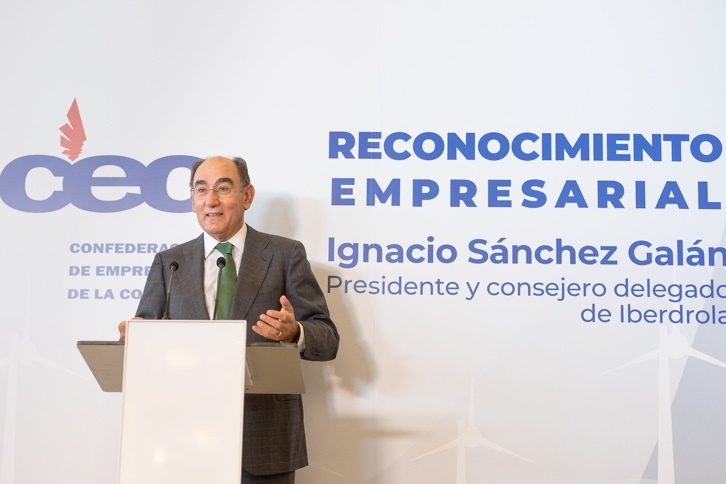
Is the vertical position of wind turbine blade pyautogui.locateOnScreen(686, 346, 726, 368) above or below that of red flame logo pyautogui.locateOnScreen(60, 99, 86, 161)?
below

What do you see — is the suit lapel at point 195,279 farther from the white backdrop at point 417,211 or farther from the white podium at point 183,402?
the white podium at point 183,402

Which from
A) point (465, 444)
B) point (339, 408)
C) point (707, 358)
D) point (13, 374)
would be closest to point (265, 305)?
Answer: point (339, 408)

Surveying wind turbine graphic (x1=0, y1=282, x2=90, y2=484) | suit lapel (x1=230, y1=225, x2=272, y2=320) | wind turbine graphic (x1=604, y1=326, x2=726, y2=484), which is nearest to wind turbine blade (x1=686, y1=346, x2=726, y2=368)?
wind turbine graphic (x1=604, y1=326, x2=726, y2=484)

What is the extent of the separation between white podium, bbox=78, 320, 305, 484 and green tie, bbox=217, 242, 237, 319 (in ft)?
2.80

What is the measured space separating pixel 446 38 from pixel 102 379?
7.72 feet

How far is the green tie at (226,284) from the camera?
334cm

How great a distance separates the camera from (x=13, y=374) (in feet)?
12.9

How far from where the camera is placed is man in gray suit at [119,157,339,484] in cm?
327

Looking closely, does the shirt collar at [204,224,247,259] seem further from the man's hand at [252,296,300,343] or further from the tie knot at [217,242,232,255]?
the man's hand at [252,296,300,343]

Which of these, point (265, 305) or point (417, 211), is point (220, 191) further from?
point (417, 211)

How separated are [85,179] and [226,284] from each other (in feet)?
3.82

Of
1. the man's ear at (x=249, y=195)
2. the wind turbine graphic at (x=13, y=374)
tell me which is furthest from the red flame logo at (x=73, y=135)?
the man's ear at (x=249, y=195)

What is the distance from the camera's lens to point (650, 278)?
12.7 feet

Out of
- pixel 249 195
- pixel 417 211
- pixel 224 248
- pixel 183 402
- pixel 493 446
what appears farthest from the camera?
pixel 417 211
